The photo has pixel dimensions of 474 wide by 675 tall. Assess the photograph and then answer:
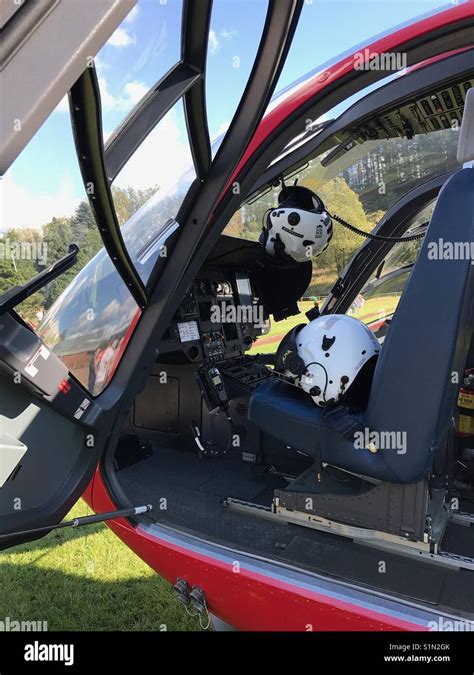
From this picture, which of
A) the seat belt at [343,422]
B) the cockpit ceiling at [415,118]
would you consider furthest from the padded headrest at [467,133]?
the seat belt at [343,422]

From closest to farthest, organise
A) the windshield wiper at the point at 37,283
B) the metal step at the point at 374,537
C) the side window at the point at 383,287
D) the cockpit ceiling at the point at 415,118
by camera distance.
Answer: the windshield wiper at the point at 37,283 → the metal step at the point at 374,537 → the cockpit ceiling at the point at 415,118 → the side window at the point at 383,287

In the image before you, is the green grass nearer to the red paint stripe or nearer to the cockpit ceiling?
the red paint stripe

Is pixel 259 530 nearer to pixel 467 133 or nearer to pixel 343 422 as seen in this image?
pixel 343 422

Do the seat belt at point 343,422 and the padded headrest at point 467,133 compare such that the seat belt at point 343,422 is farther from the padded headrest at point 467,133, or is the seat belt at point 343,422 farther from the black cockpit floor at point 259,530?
the padded headrest at point 467,133

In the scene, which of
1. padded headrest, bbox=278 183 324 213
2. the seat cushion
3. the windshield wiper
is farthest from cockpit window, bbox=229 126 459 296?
the windshield wiper

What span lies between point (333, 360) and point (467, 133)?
0.92 metres

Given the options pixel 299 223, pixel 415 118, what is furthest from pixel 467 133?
pixel 299 223

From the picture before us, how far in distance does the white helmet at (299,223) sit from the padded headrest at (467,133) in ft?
4.36

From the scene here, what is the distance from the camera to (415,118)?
7.64ft

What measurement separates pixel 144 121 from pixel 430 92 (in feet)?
4.14

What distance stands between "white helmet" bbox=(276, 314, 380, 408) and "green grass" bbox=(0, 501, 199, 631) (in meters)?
1.37

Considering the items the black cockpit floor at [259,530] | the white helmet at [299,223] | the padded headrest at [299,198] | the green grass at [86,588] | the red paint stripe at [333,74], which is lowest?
the green grass at [86,588]

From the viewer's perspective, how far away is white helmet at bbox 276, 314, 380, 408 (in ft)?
6.31

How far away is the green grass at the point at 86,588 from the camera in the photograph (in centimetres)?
235
